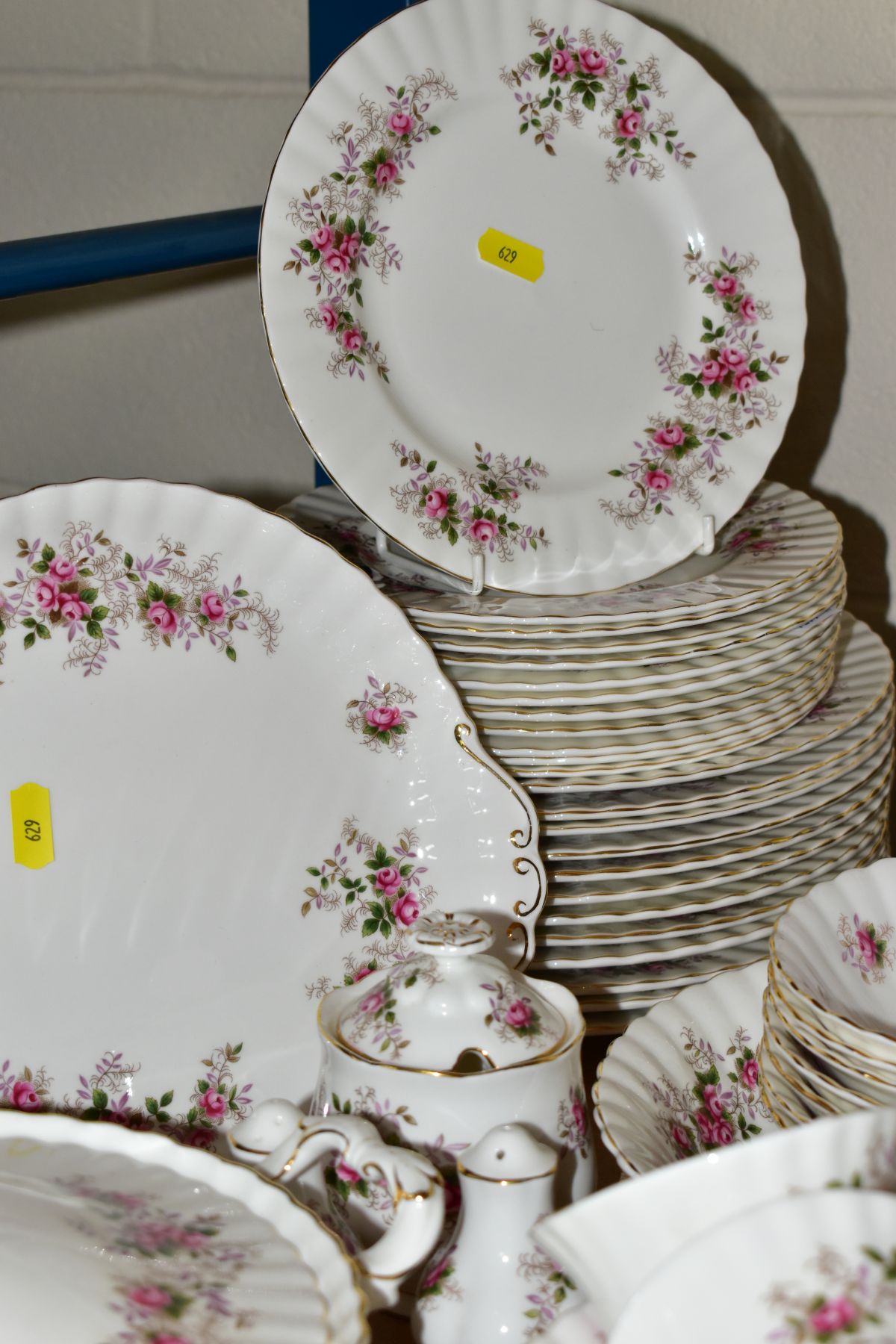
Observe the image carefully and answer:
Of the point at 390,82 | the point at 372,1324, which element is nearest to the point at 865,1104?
the point at 372,1324

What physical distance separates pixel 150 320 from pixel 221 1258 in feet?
3.72

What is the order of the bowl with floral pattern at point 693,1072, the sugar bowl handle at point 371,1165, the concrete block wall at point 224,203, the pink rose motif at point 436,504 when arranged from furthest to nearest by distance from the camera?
the concrete block wall at point 224,203
the pink rose motif at point 436,504
the bowl with floral pattern at point 693,1072
the sugar bowl handle at point 371,1165

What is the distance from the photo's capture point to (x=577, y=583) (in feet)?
3.09

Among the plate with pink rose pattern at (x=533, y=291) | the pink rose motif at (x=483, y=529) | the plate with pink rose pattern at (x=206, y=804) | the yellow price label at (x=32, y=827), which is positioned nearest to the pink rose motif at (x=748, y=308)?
the plate with pink rose pattern at (x=533, y=291)

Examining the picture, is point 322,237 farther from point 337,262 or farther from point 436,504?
point 436,504

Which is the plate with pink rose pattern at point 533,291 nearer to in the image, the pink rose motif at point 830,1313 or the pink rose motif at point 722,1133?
the pink rose motif at point 722,1133

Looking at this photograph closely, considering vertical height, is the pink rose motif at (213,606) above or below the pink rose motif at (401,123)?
below

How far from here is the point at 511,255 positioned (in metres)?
0.96

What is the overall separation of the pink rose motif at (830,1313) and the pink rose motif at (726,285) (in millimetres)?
740

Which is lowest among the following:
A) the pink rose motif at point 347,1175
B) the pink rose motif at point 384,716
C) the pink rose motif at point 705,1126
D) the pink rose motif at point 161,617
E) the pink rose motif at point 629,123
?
the pink rose motif at point 705,1126

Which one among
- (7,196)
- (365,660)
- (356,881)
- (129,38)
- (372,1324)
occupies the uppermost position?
(129,38)

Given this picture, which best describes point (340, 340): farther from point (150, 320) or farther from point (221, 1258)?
point (150, 320)

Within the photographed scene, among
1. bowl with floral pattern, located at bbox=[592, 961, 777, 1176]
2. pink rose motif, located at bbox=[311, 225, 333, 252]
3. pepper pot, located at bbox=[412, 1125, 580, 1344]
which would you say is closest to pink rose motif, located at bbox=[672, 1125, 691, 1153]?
bowl with floral pattern, located at bbox=[592, 961, 777, 1176]

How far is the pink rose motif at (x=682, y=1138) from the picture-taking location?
717 mm
